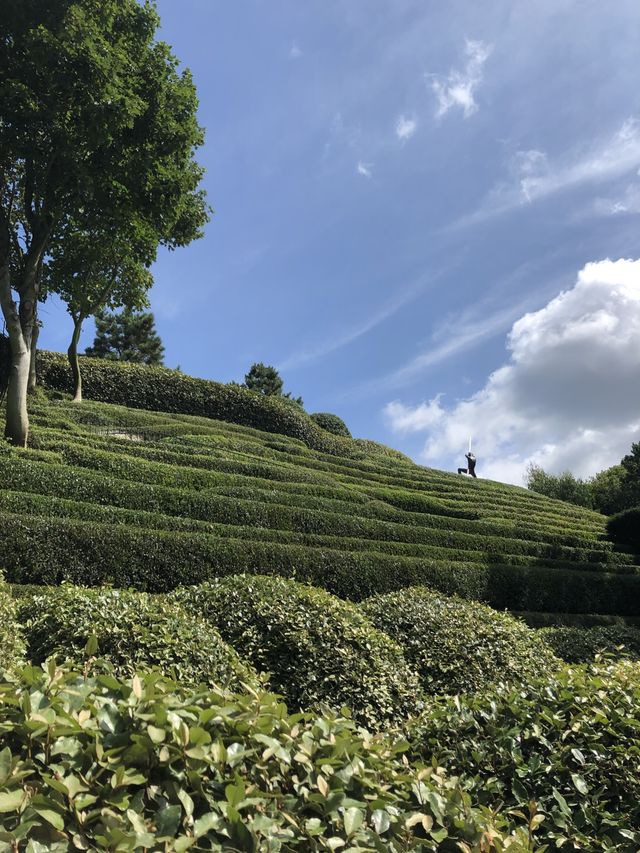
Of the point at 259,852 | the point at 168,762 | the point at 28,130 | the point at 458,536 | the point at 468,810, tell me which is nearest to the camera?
the point at 259,852

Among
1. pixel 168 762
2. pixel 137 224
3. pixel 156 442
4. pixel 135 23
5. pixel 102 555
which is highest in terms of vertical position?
pixel 135 23

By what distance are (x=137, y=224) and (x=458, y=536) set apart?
13.8 metres

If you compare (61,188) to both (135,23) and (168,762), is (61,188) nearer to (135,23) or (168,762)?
(135,23)

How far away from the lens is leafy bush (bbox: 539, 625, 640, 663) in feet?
35.4

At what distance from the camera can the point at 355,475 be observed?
2722cm

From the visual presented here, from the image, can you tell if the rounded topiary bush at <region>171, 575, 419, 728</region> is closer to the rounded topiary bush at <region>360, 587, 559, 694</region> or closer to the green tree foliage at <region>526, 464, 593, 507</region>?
the rounded topiary bush at <region>360, 587, 559, 694</region>

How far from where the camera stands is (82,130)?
14164 millimetres

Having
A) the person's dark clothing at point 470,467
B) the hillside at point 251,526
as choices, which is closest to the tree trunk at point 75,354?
the hillside at point 251,526

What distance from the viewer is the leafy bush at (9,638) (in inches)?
206

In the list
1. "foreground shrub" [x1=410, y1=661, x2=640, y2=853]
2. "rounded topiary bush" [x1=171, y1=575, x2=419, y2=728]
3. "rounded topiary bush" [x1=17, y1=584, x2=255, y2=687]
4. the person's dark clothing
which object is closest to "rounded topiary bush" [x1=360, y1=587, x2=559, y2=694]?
"rounded topiary bush" [x1=171, y1=575, x2=419, y2=728]

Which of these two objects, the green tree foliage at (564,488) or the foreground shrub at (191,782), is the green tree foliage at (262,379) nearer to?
the green tree foliage at (564,488)

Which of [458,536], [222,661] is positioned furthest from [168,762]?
[458,536]

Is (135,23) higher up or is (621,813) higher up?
(135,23)

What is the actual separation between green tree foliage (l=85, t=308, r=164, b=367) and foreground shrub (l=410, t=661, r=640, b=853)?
70.6 m
